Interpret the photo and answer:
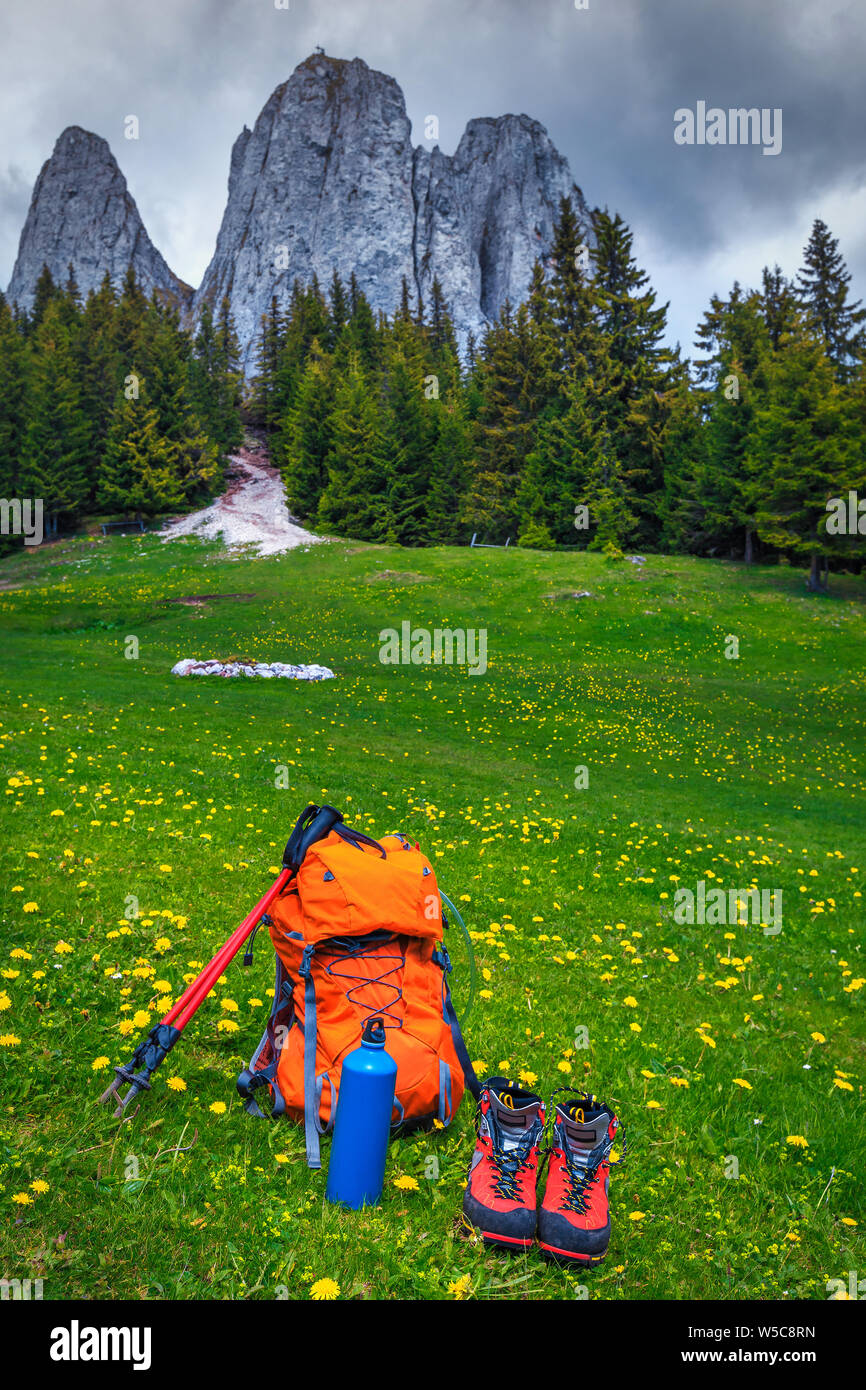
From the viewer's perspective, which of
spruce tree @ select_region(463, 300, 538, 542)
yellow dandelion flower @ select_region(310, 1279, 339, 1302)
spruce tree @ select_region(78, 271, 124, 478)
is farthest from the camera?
spruce tree @ select_region(78, 271, 124, 478)

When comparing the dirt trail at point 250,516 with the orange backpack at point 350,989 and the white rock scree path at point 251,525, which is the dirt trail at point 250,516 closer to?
the white rock scree path at point 251,525

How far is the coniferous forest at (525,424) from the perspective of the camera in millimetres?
51000

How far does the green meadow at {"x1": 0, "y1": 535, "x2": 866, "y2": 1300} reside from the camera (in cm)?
322

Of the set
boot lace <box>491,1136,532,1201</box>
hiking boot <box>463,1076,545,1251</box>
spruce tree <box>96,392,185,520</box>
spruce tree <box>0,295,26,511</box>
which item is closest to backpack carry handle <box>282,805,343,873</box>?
hiking boot <box>463,1076,545,1251</box>

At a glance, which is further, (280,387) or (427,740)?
(280,387)

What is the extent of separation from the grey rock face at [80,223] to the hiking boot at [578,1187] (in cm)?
18647

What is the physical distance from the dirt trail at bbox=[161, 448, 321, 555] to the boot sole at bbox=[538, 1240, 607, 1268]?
49348mm

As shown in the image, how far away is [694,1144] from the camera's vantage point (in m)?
4.29

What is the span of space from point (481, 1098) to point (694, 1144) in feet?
4.94

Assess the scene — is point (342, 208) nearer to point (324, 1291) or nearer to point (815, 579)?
point (815, 579)

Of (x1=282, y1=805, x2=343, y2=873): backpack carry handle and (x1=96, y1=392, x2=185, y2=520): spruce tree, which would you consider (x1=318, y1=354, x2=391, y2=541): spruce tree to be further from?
(x1=282, y1=805, x2=343, y2=873): backpack carry handle

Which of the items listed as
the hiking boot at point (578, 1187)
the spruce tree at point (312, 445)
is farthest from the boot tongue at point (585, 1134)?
the spruce tree at point (312, 445)
